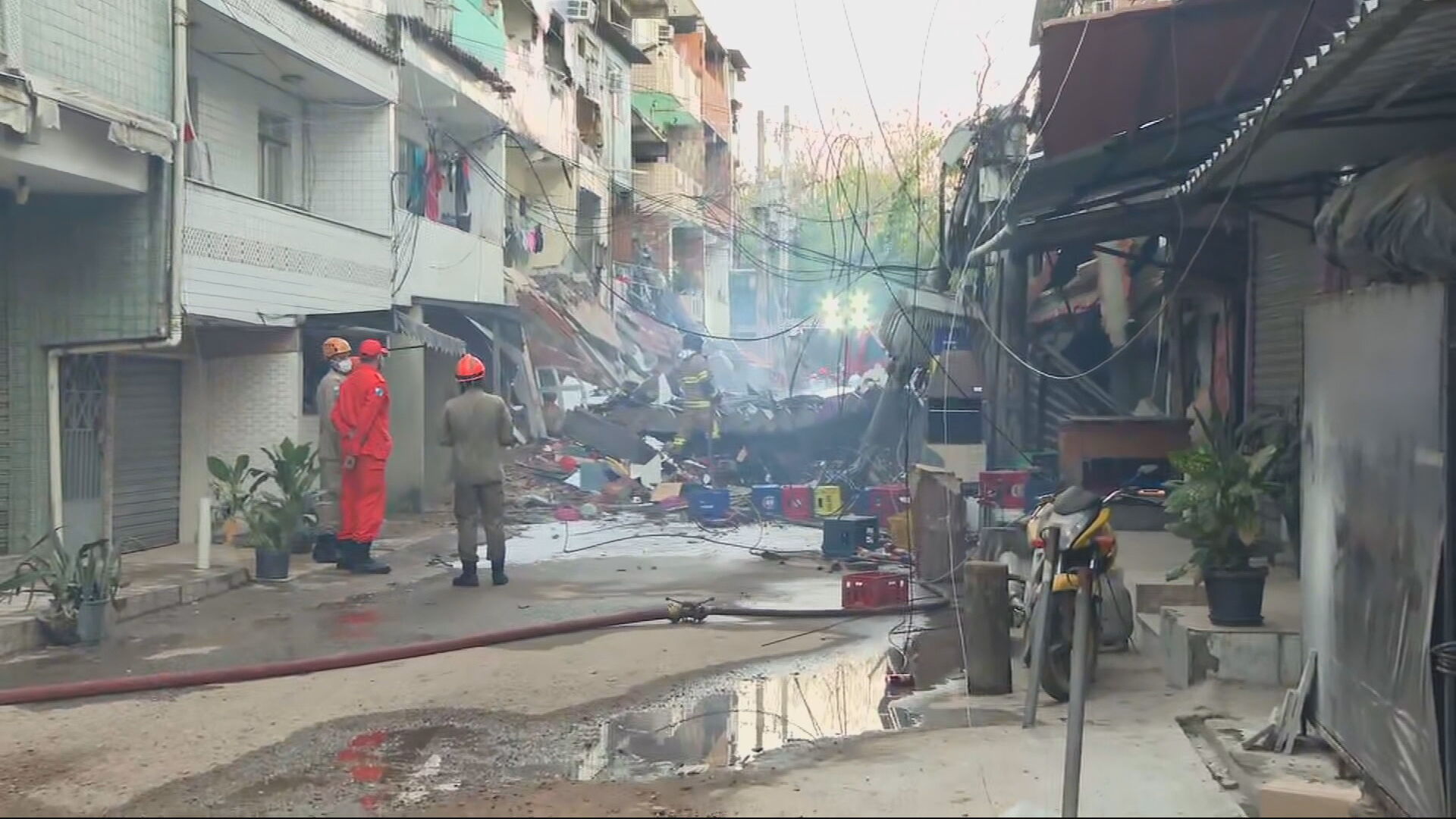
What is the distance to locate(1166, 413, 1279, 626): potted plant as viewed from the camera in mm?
6762

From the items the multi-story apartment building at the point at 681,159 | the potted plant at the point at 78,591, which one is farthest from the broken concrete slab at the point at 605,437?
the potted plant at the point at 78,591

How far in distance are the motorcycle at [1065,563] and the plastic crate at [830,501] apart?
957cm

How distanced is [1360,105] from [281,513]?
9.28 m

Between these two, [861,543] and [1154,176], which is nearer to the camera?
[1154,176]

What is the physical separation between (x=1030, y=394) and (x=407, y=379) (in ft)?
27.6

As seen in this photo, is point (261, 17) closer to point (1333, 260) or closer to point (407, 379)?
point (407, 379)

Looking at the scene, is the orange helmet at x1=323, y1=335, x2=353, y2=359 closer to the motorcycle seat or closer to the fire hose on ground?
the fire hose on ground

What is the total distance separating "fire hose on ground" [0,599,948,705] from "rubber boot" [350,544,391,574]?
358cm

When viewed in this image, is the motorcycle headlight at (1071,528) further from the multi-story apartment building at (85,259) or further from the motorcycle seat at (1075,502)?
the multi-story apartment building at (85,259)

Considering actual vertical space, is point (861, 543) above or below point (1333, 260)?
below

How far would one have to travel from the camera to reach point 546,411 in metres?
25.2

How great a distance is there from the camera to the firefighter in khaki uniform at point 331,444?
42.8ft

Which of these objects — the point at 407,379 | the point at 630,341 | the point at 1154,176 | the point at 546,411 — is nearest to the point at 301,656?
the point at 1154,176

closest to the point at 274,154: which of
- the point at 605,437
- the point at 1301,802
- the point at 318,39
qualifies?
the point at 318,39
